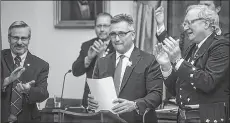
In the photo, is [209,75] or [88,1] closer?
[209,75]

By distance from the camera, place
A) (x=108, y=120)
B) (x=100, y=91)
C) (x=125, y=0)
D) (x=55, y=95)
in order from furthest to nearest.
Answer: (x=125, y=0), (x=55, y=95), (x=100, y=91), (x=108, y=120)

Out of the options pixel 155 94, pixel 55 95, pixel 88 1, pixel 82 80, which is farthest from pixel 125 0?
pixel 155 94

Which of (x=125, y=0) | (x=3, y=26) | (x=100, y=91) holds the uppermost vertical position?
(x=125, y=0)

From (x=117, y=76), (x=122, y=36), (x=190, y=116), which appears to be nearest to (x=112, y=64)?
(x=117, y=76)

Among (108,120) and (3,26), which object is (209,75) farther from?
(3,26)

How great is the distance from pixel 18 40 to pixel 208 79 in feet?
4.60

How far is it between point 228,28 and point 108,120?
2.63 metres

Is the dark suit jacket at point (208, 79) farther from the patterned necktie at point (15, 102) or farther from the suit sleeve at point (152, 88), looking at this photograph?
the patterned necktie at point (15, 102)

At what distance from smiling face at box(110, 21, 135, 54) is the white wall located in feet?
1.89

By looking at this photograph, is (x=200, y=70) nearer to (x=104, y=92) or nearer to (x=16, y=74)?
(x=104, y=92)

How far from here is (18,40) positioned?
3527mm

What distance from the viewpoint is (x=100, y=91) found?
3482 mm

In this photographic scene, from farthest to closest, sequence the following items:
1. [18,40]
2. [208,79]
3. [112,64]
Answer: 1. [112,64]
2. [18,40]
3. [208,79]

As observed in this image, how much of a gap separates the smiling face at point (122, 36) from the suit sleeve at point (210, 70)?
61cm
